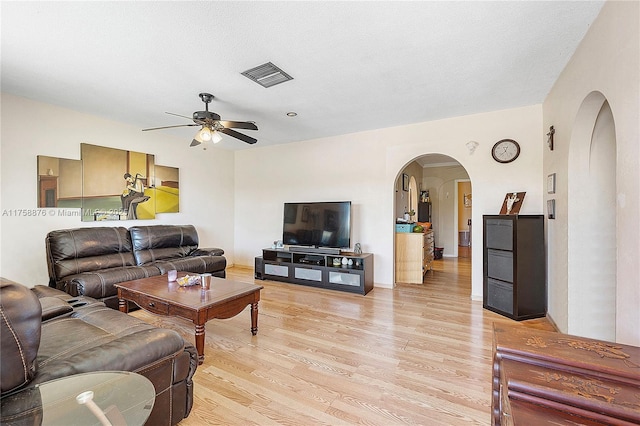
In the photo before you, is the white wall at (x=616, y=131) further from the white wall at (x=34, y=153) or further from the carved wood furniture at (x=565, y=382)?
the white wall at (x=34, y=153)

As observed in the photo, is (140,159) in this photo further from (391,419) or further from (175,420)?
(391,419)

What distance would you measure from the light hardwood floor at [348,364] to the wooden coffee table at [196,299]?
1.06 ft

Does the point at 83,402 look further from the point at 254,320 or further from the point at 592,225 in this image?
the point at 592,225

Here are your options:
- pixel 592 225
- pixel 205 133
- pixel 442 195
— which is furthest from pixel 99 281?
pixel 442 195

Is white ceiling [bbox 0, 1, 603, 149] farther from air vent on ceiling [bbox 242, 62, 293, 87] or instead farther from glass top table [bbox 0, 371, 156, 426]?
glass top table [bbox 0, 371, 156, 426]

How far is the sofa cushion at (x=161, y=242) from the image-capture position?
3.97m

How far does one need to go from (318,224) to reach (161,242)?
2442mm

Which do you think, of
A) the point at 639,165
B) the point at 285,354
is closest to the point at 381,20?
the point at 639,165

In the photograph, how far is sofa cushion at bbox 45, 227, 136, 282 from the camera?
323 cm

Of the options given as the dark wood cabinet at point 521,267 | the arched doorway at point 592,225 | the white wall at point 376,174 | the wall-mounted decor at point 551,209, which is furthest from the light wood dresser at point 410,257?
the arched doorway at point 592,225

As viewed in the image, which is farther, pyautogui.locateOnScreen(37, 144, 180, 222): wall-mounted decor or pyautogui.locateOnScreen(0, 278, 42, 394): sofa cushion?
pyautogui.locateOnScreen(37, 144, 180, 222): wall-mounted decor

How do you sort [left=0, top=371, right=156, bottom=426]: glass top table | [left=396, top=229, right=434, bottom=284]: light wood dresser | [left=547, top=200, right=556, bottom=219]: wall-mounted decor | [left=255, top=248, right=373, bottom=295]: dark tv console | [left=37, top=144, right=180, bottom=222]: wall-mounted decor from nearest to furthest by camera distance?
[left=0, top=371, right=156, bottom=426]: glass top table, [left=547, top=200, right=556, bottom=219]: wall-mounted decor, [left=37, top=144, right=180, bottom=222]: wall-mounted decor, [left=255, top=248, right=373, bottom=295]: dark tv console, [left=396, top=229, right=434, bottom=284]: light wood dresser

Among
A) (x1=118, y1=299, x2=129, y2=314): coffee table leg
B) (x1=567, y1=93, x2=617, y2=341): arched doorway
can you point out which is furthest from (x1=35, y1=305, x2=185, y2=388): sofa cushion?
(x1=567, y1=93, x2=617, y2=341): arched doorway

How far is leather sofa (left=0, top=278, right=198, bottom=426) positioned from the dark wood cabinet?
10.7 feet
